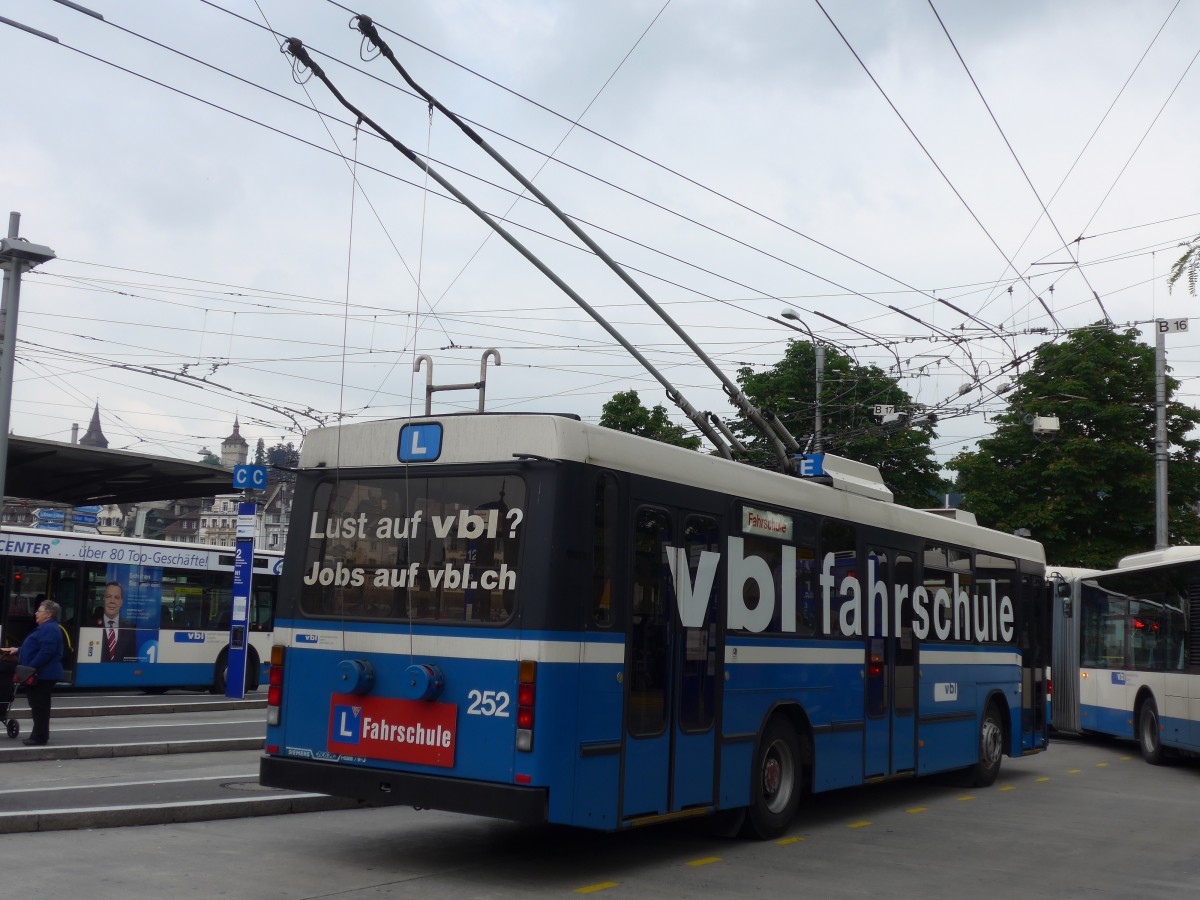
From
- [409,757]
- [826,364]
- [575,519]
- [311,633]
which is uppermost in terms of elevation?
[826,364]

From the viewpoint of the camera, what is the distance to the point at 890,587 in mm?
12406

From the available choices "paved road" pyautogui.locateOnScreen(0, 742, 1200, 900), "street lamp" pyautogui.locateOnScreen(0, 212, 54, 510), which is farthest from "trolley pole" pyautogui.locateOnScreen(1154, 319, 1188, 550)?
"street lamp" pyautogui.locateOnScreen(0, 212, 54, 510)

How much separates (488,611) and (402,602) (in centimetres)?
73

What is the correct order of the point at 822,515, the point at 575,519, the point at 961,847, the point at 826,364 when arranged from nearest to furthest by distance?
the point at 575,519
the point at 961,847
the point at 822,515
the point at 826,364

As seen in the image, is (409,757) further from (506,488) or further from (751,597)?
(751,597)

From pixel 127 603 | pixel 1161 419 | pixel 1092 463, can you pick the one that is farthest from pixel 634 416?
pixel 127 603

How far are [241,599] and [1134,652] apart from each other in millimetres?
14275

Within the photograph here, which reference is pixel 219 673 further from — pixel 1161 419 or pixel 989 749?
pixel 1161 419

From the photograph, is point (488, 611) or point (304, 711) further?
point (304, 711)

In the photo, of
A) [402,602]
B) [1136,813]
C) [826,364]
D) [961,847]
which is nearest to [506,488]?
[402,602]

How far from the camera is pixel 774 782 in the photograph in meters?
10.5

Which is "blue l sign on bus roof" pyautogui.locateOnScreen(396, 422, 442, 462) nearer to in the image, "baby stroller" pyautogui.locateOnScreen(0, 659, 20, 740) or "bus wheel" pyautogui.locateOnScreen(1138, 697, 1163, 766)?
"baby stroller" pyautogui.locateOnScreen(0, 659, 20, 740)

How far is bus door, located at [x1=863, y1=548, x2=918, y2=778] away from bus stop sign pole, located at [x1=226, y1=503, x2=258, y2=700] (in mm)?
12373

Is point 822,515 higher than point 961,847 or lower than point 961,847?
higher
